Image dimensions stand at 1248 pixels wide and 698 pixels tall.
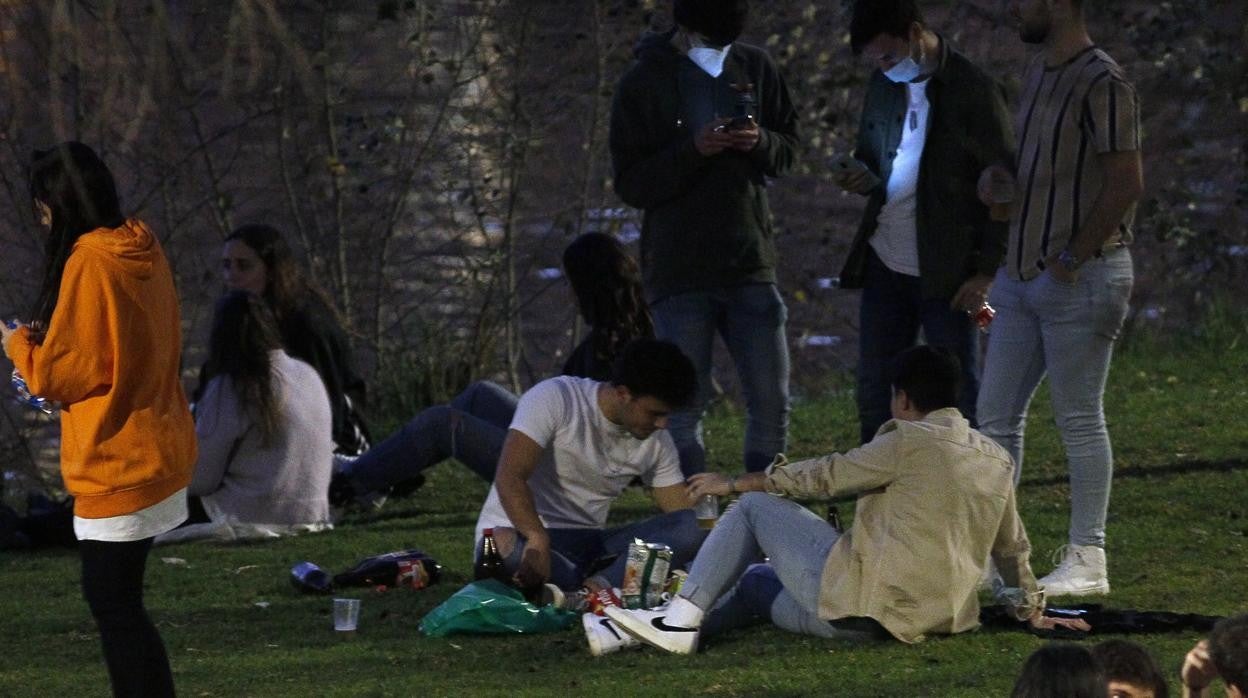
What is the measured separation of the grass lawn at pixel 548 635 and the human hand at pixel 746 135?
5.56ft

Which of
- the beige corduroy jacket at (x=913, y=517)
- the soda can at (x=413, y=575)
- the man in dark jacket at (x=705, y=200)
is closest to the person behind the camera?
the beige corduroy jacket at (x=913, y=517)

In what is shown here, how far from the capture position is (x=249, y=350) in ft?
26.2

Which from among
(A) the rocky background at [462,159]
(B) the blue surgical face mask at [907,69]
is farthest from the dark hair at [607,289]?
(A) the rocky background at [462,159]

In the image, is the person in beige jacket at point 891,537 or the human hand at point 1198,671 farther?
the person in beige jacket at point 891,537

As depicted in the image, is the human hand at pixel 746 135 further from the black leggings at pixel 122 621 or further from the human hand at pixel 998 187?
the black leggings at pixel 122 621

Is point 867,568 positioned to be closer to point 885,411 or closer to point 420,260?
point 885,411

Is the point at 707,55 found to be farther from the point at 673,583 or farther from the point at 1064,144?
the point at 673,583

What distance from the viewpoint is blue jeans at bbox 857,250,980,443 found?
6914 millimetres

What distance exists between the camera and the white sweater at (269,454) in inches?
319

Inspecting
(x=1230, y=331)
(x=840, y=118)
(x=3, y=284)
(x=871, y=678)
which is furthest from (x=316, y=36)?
(x=871, y=678)

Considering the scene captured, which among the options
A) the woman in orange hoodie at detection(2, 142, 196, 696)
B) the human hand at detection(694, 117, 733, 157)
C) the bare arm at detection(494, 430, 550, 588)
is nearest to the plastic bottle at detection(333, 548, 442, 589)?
the bare arm at detection(494, 430, 550, 588)

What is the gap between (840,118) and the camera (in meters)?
12.9

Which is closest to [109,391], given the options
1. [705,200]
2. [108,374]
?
[108,374]

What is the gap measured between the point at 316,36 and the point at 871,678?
7.10 metres
